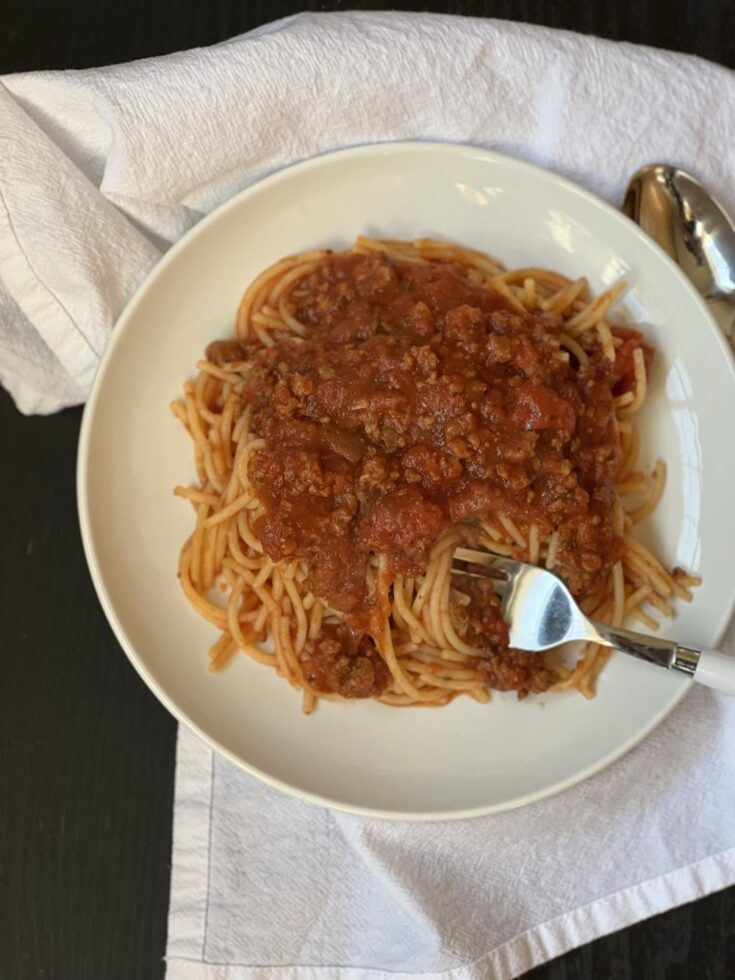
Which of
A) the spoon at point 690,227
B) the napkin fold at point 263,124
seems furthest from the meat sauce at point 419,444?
the napkin fold at point 263,124

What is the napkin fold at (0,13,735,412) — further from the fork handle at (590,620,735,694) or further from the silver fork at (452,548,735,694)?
the fork handle at (590,620,735,694)

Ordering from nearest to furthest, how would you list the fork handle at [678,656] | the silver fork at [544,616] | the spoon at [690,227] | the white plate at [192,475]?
the fork handle at [678,656] < the silver fork at [544,616] < the white plate at [192,475] < the spoon at [690,227]

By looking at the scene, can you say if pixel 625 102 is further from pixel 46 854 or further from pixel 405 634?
pixel 46 854

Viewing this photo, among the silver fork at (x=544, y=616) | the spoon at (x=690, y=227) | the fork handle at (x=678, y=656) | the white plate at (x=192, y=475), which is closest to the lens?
the fork handle at (x=678, y=656)

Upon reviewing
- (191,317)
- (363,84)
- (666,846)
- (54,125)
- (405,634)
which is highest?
(363,84)

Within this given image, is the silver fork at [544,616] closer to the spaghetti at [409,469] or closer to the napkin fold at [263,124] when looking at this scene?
the spaghetti at [409,469]

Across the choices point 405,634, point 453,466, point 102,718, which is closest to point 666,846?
point 405,634
